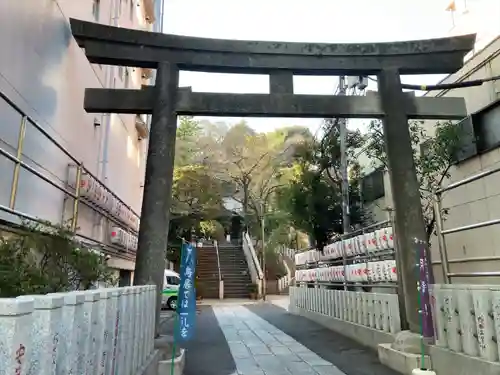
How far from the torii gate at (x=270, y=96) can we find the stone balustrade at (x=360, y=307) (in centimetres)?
87

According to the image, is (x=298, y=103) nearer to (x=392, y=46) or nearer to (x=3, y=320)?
(x=392, y=46)

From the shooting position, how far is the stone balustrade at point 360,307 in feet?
23.4

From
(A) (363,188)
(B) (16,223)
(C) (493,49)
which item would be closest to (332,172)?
(A) (363,188)

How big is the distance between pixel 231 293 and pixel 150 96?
1907cm

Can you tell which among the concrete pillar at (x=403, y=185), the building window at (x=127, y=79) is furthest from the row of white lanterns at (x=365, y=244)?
the building window at (x=127, y=79)

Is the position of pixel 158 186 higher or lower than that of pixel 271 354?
higher

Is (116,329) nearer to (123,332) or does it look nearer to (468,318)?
(123,332)

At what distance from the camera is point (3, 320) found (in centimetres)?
135

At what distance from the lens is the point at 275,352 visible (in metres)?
7.35

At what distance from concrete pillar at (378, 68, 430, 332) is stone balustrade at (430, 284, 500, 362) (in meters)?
1.21

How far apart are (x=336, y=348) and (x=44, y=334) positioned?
707cm

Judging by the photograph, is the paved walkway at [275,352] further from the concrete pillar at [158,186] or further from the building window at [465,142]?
the building window at [465,142]

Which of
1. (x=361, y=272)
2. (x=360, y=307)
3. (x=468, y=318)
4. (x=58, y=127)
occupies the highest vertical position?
(x=58, y=127)

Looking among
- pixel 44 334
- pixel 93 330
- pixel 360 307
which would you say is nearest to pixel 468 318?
pixel 93 330
